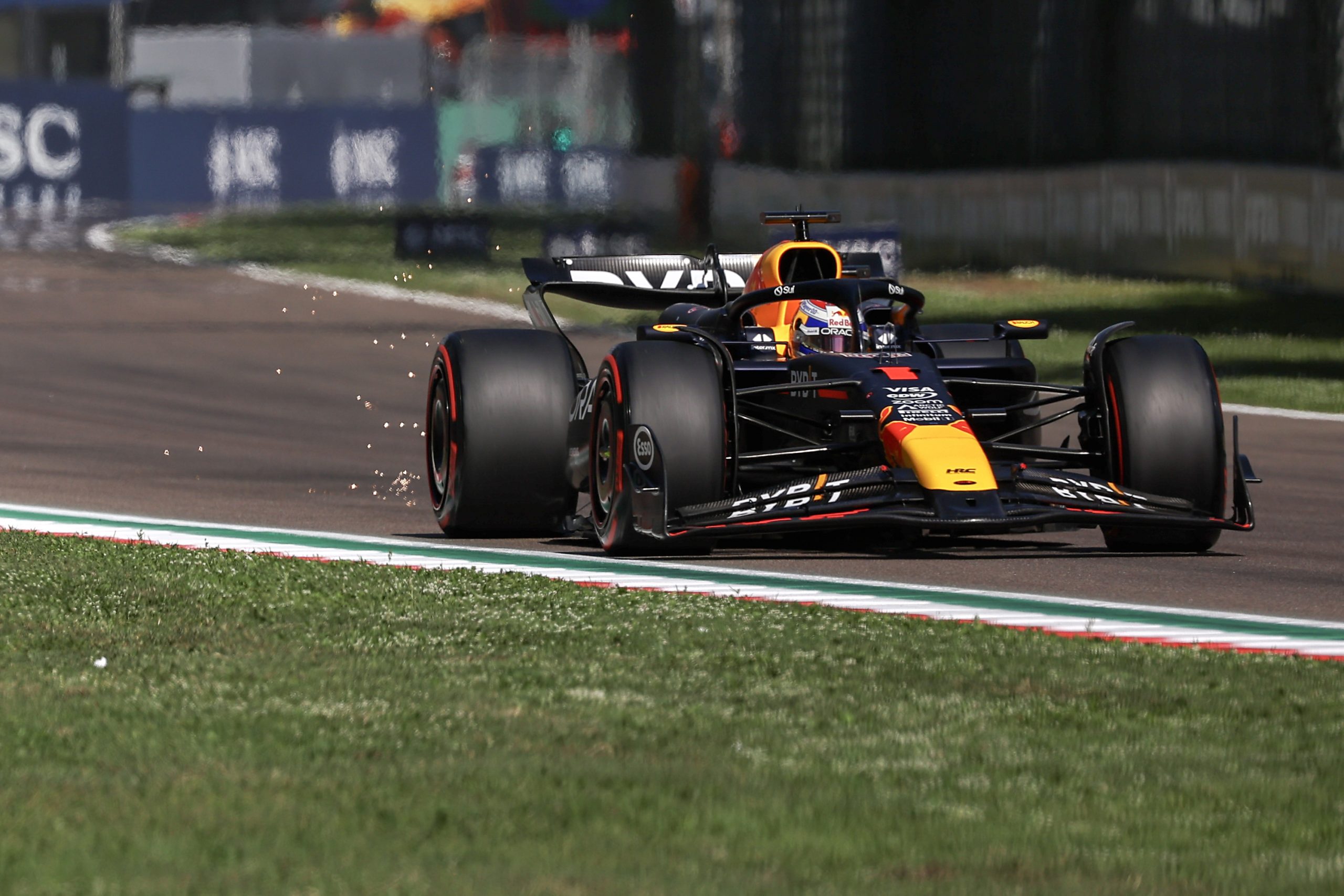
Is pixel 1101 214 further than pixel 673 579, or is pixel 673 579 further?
pixel 1101 214

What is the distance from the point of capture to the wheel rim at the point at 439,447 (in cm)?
1097

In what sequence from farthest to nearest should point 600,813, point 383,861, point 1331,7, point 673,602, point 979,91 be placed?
point 979,91, point 1331,7, point 673,602, point 600,813, point 383,861

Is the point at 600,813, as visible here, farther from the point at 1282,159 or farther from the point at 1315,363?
the point at 1282,159

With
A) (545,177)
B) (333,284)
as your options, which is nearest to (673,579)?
(333,284)

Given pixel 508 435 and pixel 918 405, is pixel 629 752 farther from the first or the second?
pixel 508 435

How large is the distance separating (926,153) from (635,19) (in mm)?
7200

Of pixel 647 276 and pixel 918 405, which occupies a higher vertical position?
pixel 647 276

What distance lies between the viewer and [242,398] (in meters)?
18.0

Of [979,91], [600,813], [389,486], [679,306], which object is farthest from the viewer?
[979,91]

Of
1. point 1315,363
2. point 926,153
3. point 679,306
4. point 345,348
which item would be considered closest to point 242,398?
point 345,348

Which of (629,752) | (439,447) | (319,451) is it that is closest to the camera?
(629,752)

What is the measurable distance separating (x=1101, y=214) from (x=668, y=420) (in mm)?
23117

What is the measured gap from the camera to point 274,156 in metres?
48.3

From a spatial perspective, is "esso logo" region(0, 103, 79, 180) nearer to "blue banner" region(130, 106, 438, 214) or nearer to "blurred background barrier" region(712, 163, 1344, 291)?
"blue banner" region(130, 106, 438, 214)
